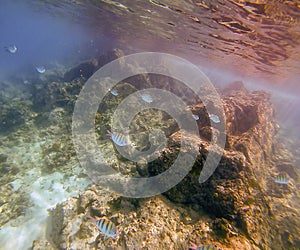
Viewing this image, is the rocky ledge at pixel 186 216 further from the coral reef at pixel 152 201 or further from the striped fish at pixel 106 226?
the striped fish at pixel 106 226

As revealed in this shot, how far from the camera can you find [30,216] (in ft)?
19.9

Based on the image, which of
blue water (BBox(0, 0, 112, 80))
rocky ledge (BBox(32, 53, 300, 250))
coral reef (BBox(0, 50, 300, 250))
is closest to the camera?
rocky ledge (BBox(32, 53, 300, 250))

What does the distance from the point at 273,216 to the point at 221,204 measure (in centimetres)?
243

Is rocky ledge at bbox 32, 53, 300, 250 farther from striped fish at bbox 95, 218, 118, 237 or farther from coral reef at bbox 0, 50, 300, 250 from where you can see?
striped fish at bbox 95, 218, 118, 237

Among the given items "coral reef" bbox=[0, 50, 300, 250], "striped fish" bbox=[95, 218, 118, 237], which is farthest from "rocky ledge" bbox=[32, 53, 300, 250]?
"striped fish" bbox=[95, 218, 118, 237]

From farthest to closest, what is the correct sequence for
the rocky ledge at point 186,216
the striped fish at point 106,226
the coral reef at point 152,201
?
the coral reef at point 152,201 < the rocky ledge at point 186,216 < the striped fish at point 106,226

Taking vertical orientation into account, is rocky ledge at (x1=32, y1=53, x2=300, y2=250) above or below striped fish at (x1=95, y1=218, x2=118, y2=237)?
below

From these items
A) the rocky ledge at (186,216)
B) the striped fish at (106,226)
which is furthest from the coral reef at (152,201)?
the striped fish at (106,226)

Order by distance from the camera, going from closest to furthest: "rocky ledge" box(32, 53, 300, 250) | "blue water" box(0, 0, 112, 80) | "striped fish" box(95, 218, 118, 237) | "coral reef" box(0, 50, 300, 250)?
"striped fish" box(95, 218, 118, 237) → "rocky ledge" box(32, 53, 300, 250) → "coral reef" box(0, 50, 300, 250) → "blue water" box(0, 0, 112, 80)

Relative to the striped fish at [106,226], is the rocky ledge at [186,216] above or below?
below

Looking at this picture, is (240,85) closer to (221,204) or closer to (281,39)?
(281,39)

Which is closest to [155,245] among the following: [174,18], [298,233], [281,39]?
[298,233]

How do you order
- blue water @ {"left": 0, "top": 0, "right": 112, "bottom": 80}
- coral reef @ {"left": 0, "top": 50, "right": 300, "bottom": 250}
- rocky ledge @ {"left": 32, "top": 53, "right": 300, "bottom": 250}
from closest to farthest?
rocky ledge @ {"left": 32, "top": 53, "right": 300, "bottom": 250}
coral reef @ {"left": 0, "top": 50, "right": 300, "bottom": 250}
blue water @ {"left": 0, "top": 0, "right": 112, "bottom": 80}

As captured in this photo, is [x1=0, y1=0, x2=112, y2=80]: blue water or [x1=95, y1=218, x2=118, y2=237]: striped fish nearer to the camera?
[x1=95, y1=218, x2=118, y2=237]: striped fish
